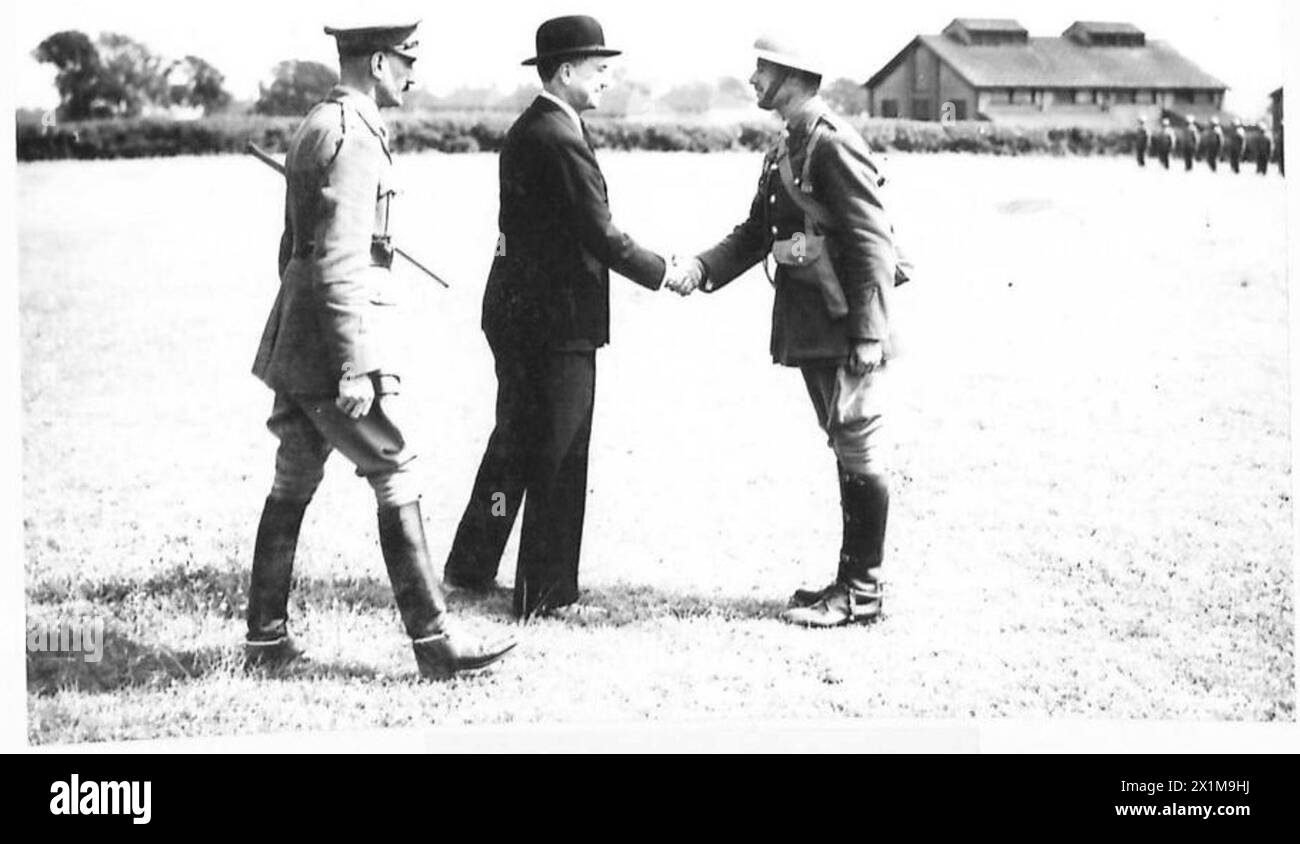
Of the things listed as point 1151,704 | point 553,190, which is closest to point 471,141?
point 553,190

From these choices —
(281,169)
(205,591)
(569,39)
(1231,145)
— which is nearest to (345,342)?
(281,169)

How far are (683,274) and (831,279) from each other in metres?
0.61

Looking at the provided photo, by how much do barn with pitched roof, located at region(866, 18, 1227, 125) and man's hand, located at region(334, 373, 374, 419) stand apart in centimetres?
256

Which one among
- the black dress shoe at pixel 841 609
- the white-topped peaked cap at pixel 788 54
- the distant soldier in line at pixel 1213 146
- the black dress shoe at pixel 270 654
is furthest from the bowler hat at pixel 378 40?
the distant soldier in line at pixel 1213 146

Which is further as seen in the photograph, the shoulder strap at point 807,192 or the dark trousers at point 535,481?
the dark trousers at point 535,481

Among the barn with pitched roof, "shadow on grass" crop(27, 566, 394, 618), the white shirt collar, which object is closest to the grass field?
"shadow on grass" crop(27, 566, 394, 618)

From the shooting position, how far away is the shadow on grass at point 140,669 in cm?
694

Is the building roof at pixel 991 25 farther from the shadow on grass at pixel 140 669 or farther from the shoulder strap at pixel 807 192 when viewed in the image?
the shadow on grass at pixel 140 669

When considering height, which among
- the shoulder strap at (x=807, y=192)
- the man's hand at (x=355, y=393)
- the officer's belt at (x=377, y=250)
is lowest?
the man's hand at (x=355, y=393)

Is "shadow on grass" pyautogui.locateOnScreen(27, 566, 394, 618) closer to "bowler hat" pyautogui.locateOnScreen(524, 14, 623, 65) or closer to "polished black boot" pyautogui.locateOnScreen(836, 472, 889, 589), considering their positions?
"polished black boot" pyautogui.locateOnScreen(836, 472, 889, 589)

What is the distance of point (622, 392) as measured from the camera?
25.0ft

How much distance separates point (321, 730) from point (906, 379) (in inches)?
109

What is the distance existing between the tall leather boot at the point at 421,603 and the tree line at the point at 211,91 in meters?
1.83
